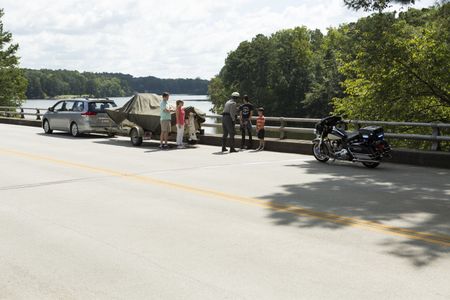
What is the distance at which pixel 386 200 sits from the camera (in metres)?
8.65

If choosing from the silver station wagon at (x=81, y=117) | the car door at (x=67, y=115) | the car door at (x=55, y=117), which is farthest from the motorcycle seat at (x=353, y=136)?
the car door at (x=55, y=117)

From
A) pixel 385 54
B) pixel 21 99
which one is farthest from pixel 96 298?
pixel 21 99

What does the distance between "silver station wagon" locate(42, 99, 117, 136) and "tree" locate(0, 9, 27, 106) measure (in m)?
50.3

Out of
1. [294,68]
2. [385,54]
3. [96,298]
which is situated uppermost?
[294,68]

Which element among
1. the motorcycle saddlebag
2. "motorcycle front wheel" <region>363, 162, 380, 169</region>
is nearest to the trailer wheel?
the motorcycle saddlebag

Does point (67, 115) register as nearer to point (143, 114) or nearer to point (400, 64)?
point (143, 114)

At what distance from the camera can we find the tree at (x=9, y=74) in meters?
71.7

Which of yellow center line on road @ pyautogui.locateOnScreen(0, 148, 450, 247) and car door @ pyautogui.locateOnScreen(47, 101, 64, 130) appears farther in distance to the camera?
car door @ pyautogui.locateOnScreen(47, 101, 64, 130)

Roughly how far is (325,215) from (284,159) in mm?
7305

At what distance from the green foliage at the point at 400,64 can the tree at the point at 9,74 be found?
6060 centimetres

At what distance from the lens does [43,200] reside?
343 inches

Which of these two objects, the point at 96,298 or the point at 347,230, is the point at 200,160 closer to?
the point at 347,230

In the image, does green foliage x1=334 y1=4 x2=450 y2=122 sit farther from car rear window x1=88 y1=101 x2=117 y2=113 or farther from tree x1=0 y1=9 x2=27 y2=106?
tree x1=0 y1=9 x2=27 y2=106

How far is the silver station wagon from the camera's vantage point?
74.2 feet
